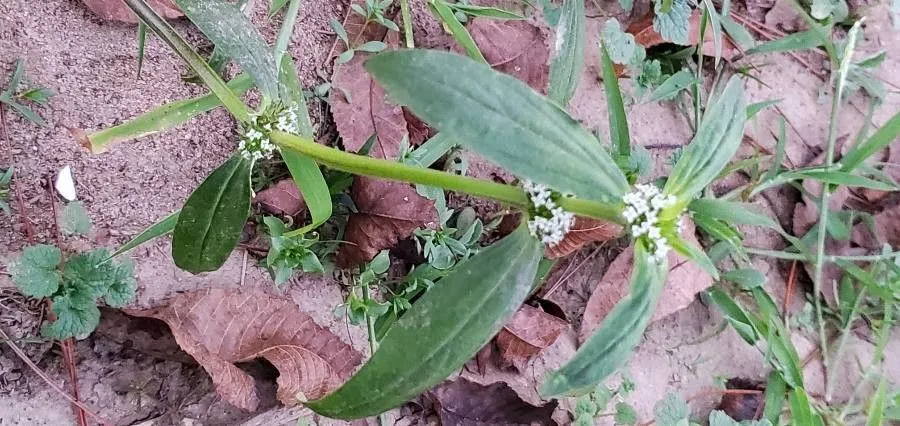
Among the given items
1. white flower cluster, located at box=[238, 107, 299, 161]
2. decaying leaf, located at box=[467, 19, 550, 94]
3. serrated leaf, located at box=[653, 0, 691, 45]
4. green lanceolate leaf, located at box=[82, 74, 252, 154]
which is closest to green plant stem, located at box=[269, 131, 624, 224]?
white flower cluster, located at box=[238, 107, 299, 161]

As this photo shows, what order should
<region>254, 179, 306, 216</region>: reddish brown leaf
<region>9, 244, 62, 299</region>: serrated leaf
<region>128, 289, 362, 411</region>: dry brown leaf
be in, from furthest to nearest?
<region>254, 179, 306, 216</region>: reddish brown leaf < <region>128, 289, 362, 411</region>: dry brown leaf < <region>9, 244, 62, 299</region>: serrated leaf

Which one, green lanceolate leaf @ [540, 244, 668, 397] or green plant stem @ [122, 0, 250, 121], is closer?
green lanceolate leaf @ [540, 244, 668, 397]

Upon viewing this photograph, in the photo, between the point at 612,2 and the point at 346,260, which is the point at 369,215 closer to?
the point at 346,260

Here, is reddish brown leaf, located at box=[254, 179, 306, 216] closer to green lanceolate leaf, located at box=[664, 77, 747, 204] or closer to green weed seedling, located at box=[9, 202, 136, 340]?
green weed seedling, located at box=[9, 202, 136, 340]

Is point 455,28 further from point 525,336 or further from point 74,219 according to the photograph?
point 74,219

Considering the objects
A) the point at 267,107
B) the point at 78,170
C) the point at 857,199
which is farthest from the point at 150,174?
the point at 857,199
